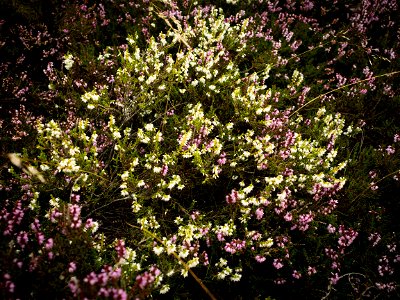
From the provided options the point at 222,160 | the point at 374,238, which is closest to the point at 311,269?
the point at 374,238

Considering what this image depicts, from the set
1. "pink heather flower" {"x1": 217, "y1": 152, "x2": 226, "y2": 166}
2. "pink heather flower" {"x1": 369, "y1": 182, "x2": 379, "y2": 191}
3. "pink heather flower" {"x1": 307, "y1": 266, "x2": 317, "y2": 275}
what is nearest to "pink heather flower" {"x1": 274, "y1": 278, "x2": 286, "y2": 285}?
"pink heather flower" {"x1": 307, "y1": 266, "x2": 317, "y2": 275}

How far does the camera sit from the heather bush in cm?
188

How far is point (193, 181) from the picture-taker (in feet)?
8.13

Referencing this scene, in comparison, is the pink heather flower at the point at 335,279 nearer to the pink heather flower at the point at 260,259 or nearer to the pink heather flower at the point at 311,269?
the pink heather flower at the point at 311,269

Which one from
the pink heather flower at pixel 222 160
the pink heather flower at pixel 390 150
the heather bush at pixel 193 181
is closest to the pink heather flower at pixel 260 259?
the heather bush at pixel 193 181

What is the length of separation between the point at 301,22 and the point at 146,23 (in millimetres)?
2024

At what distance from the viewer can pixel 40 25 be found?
120 inches

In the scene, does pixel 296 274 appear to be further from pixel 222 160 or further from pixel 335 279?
pixel 222 160

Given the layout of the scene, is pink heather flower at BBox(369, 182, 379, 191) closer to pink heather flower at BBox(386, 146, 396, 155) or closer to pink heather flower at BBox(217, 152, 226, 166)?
pink heather flower at BBox(386, 146, 396, 155)

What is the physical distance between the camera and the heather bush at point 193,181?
1.88 m

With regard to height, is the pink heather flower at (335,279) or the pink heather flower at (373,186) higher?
the pink heather flower at (373,186)

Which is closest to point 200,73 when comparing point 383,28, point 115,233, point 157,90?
point 157,90

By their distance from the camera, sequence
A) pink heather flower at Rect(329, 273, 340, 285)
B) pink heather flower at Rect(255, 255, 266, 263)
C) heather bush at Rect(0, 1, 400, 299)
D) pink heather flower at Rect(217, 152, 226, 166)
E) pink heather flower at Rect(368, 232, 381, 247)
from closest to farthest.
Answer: heather bush at Rect(0, 1, 400, 299), pink heather flower at Rect(255, 255, 266, 263), pink heather flower at Rect(329, 273, 340, 285), pink heather flower at Rect(217, 152, 226, 166), pink heather flower at Rect(368, 232, 381, 247)

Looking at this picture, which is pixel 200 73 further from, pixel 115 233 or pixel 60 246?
pixel 60 246
